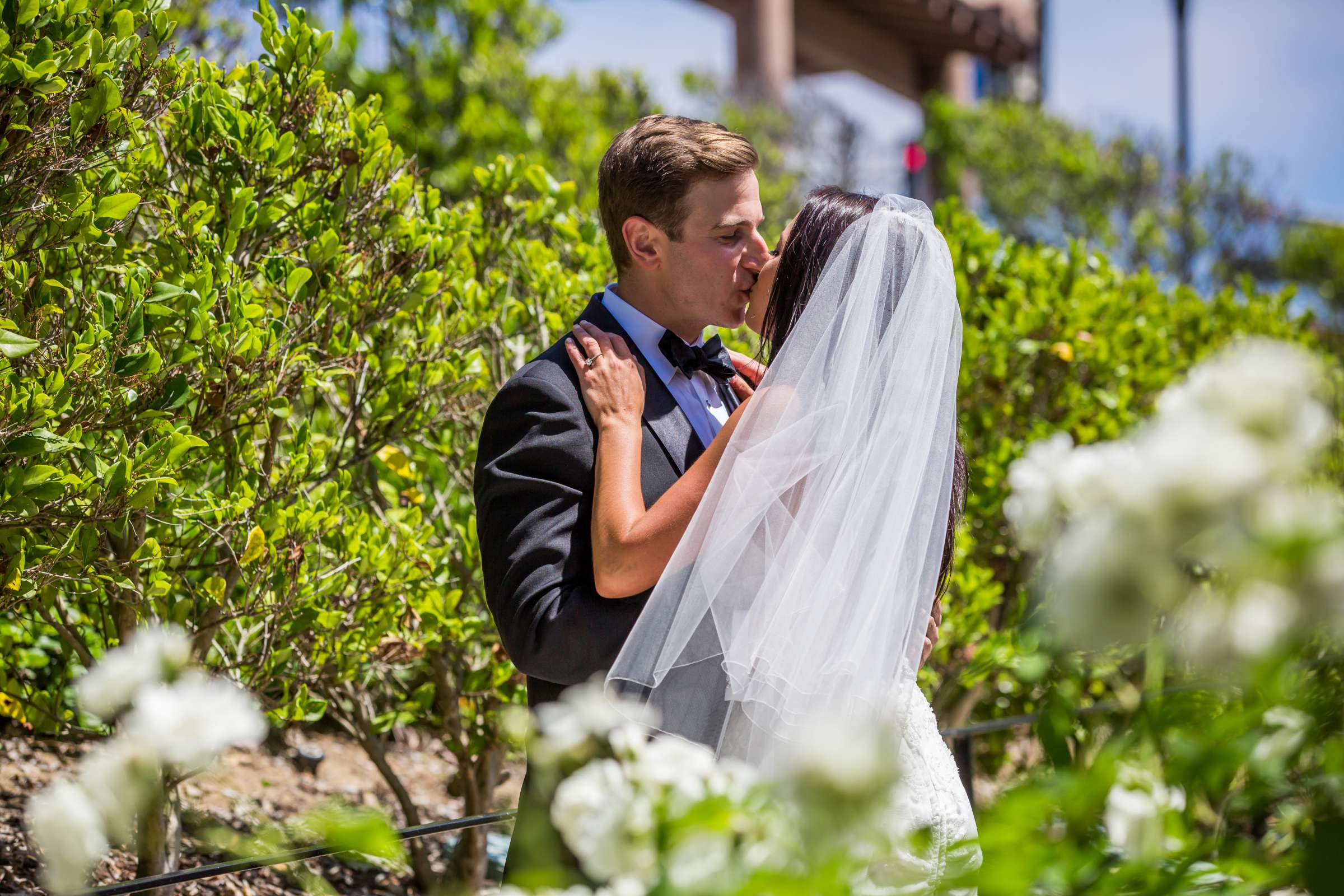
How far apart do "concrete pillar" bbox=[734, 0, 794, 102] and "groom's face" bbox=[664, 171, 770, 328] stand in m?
14.2

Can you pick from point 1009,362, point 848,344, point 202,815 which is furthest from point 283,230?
point 1009,362

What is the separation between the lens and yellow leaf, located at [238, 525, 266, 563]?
2711 millimetres

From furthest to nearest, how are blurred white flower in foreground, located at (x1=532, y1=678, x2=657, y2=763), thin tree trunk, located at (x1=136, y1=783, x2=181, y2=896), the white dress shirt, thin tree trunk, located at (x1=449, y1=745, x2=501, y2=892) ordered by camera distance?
thin tree trunk, located at (x1=449, y1=745, x2=501, y2=892)
thin tree trunk, located at (x1=136, y1=783, x2=181, y2=896)
the white dress shirt
blurred white flower in foreground, located at (x1=532, y1=678, x2=657, y2=763)

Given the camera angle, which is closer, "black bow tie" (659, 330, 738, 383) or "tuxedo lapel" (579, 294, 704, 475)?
"tuxedo lapel" (579, 294, 704, 475)

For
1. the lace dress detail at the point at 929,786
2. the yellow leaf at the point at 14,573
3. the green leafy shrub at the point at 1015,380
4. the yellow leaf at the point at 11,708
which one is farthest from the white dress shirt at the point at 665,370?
the green leafy shrub at the point at 1015,380

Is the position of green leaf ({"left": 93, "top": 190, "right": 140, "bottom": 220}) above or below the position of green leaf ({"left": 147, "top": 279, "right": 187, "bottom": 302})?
above

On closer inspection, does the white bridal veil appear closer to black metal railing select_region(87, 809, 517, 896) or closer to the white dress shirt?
the white dress shirt

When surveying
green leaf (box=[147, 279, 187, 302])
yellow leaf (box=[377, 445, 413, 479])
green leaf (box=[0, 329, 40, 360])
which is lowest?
yellow leaf (box=[377, 445, 413, 479])

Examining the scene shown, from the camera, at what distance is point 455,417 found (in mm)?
Answer: 3488

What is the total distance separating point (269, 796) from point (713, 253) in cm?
298

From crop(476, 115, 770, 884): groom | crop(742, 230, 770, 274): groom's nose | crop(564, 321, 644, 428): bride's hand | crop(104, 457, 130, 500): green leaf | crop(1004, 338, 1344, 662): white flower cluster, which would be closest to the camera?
crop(1004, 338, 1344, 662): white flower cluster

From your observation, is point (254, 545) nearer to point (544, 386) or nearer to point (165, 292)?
point (165, 292)

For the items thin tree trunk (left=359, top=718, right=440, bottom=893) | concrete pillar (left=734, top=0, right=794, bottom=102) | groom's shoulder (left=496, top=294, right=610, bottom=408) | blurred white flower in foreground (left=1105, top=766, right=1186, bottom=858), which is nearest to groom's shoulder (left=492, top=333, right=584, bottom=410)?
groom's shoulder (left=496, top=294, right=610, bottom=408)

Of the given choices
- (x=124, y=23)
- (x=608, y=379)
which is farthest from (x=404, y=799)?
(x=124, y=23)
